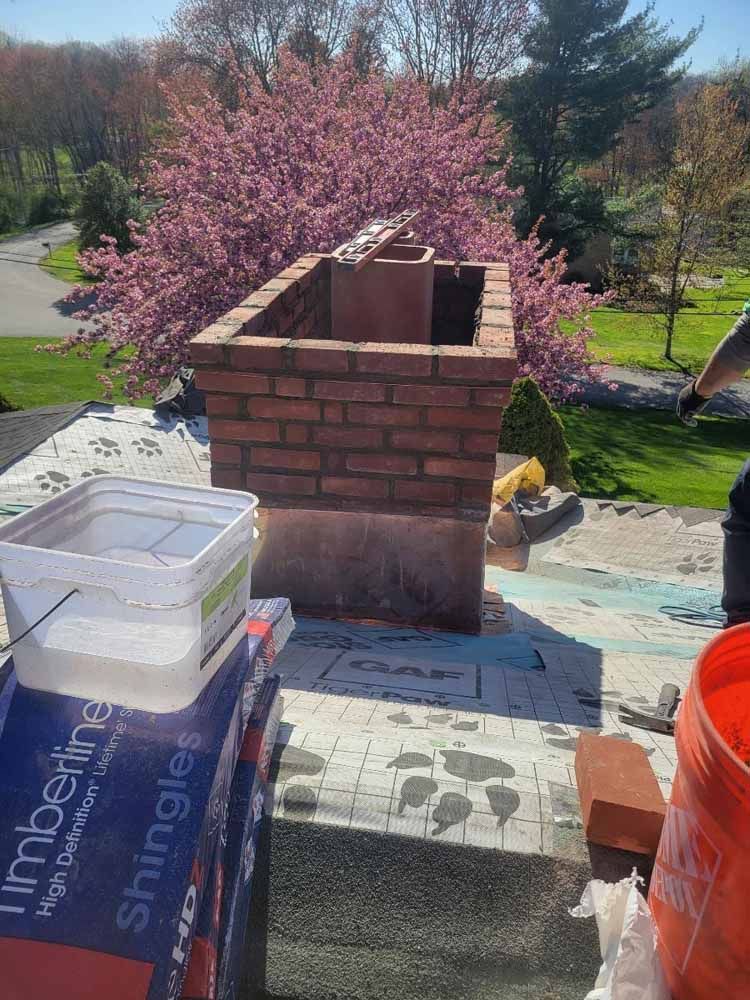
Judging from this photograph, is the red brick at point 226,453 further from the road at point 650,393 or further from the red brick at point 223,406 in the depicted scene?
the road at point 650,393

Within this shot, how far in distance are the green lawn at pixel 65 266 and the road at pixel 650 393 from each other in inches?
733

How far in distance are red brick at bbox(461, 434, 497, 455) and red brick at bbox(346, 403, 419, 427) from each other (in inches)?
8.3

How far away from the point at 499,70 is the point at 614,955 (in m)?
31.1

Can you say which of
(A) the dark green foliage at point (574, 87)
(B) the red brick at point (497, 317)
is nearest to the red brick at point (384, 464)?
(B) the red brick at point (497, 317)

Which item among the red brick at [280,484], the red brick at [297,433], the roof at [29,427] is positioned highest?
the red brick at [297,433]

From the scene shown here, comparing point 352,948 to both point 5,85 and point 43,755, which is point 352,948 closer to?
point 43,755

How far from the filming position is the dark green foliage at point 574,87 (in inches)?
891

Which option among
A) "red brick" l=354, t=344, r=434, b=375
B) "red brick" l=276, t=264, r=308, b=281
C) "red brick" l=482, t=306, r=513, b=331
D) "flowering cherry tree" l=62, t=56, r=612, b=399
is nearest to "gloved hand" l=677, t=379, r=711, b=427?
"red brick" l=482, t=306, r=513, b=331

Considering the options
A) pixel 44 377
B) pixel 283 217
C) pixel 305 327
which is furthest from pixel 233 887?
pixel 44 377

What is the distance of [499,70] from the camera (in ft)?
89.1

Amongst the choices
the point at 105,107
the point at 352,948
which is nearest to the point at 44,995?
the point at 352,948

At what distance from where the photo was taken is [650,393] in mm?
19016

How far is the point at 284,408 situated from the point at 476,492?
833 millimetres

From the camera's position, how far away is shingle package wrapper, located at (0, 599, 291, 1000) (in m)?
1.21
